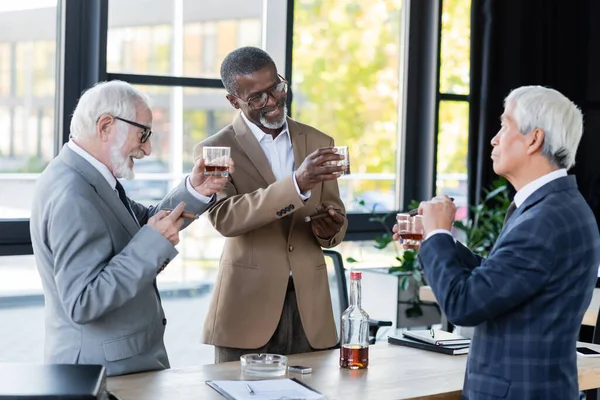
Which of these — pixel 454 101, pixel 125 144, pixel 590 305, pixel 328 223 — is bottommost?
pixel 590 305

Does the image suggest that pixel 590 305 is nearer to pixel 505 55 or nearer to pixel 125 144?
pixel 505 55

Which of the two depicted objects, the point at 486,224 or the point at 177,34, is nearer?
the point at 177,34

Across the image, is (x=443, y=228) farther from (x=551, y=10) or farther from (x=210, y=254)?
→ (x=551, y=10)

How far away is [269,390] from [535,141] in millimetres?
892

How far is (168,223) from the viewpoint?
244cm

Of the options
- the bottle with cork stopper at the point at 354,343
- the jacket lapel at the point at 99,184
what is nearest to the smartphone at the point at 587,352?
the bottle with cork stopper at the point at 354,343

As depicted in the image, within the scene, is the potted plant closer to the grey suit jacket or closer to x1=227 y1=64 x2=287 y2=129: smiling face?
x1=227 y1=64 x2=287 y2=129: smiling face

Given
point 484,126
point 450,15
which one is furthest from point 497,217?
point 450,15

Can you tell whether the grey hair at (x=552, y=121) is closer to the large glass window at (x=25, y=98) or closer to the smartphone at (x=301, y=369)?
the smartphone at (x=301, y=369)

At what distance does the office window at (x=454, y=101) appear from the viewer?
5.57 meters

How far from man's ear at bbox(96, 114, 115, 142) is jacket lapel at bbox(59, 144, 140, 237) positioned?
0.09m

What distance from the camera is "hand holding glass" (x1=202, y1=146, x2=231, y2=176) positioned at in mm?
2830

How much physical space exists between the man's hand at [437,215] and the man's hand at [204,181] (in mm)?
855

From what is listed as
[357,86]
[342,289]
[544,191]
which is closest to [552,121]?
[544,191]
